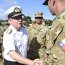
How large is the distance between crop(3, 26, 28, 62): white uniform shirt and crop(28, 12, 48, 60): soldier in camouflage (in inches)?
66.9

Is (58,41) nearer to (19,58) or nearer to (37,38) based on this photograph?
(19,58)

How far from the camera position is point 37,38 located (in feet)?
21.2

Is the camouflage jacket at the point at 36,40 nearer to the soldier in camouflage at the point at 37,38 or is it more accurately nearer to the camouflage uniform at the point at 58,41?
the soldier in camouflage at the point at 37,38

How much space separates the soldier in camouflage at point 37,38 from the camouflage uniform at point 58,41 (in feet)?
11.1

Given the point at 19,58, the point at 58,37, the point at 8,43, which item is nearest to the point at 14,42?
the point at 8,43

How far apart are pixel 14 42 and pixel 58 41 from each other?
1700mm

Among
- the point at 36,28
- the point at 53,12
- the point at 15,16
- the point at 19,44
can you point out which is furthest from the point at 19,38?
the point at 36,28

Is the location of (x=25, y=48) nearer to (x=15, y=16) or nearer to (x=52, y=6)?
(x=15, y=16)

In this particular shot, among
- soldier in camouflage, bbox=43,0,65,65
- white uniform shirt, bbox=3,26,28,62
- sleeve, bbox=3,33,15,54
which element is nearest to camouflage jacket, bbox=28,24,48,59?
white uniform shirt, bbox=3,26,28,62

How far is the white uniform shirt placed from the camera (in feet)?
12.8

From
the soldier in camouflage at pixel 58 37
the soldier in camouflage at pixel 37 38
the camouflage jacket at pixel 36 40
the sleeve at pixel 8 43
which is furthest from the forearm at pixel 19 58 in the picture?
the camouflage jacket at pixel 36 40

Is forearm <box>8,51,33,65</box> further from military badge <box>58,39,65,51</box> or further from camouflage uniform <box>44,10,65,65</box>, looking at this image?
military badge <box>58,39,65,51</box>

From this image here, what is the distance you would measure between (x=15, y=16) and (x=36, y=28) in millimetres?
3263

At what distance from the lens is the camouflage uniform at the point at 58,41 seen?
2.32 m
